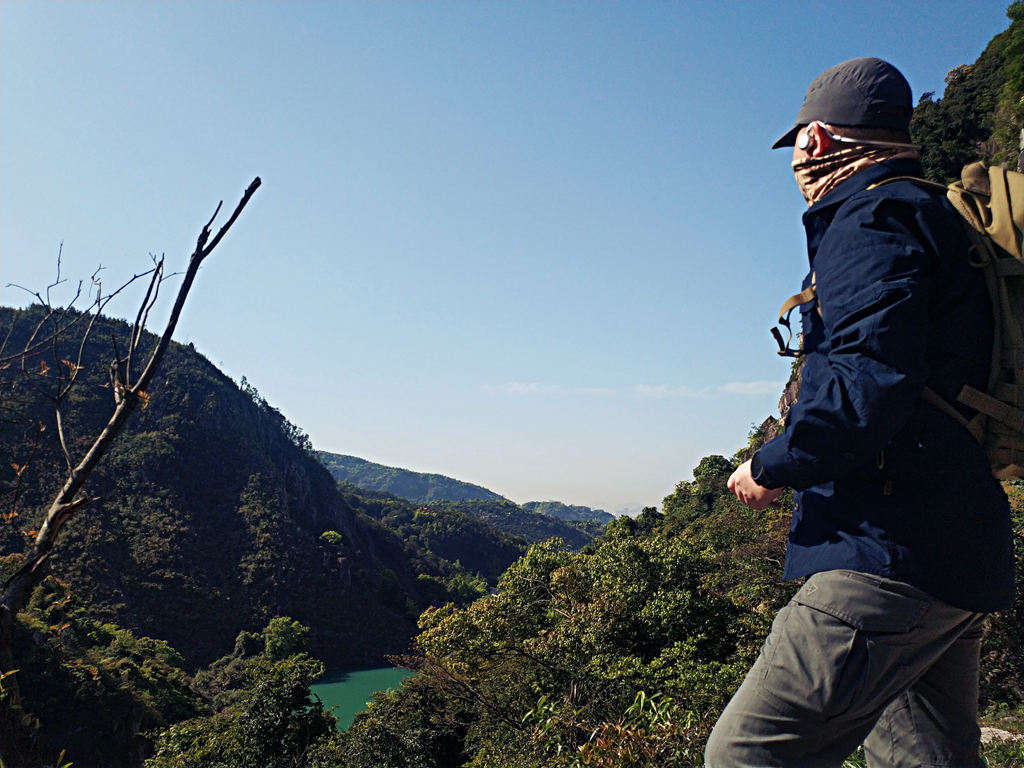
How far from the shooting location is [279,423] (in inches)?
3231

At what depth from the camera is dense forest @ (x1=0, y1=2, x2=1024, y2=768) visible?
8.12m

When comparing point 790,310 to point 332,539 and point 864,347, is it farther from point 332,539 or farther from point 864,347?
point 332,539

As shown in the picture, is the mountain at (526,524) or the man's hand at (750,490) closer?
the man's hand at (750,490)

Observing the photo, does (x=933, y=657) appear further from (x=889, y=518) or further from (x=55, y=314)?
(x=55, y=314)

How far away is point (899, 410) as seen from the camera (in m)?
1.01

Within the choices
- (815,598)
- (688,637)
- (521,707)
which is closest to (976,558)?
(815,598)

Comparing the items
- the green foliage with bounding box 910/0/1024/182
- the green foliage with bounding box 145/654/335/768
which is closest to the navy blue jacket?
the green foliage with bounding box 145/654/335/768

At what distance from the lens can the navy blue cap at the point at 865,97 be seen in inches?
49.3

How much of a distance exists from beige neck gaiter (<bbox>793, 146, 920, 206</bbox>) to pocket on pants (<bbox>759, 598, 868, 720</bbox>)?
32.1 inches

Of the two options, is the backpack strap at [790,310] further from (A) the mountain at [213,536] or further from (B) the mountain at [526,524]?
(B) the mountain at [526,524]

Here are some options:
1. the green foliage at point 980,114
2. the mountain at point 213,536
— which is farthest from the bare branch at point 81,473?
the mountain at point 213,536

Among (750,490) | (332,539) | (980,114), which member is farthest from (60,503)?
(332,539)

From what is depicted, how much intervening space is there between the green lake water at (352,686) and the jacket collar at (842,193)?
142 feet

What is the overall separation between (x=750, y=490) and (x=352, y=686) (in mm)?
52393
